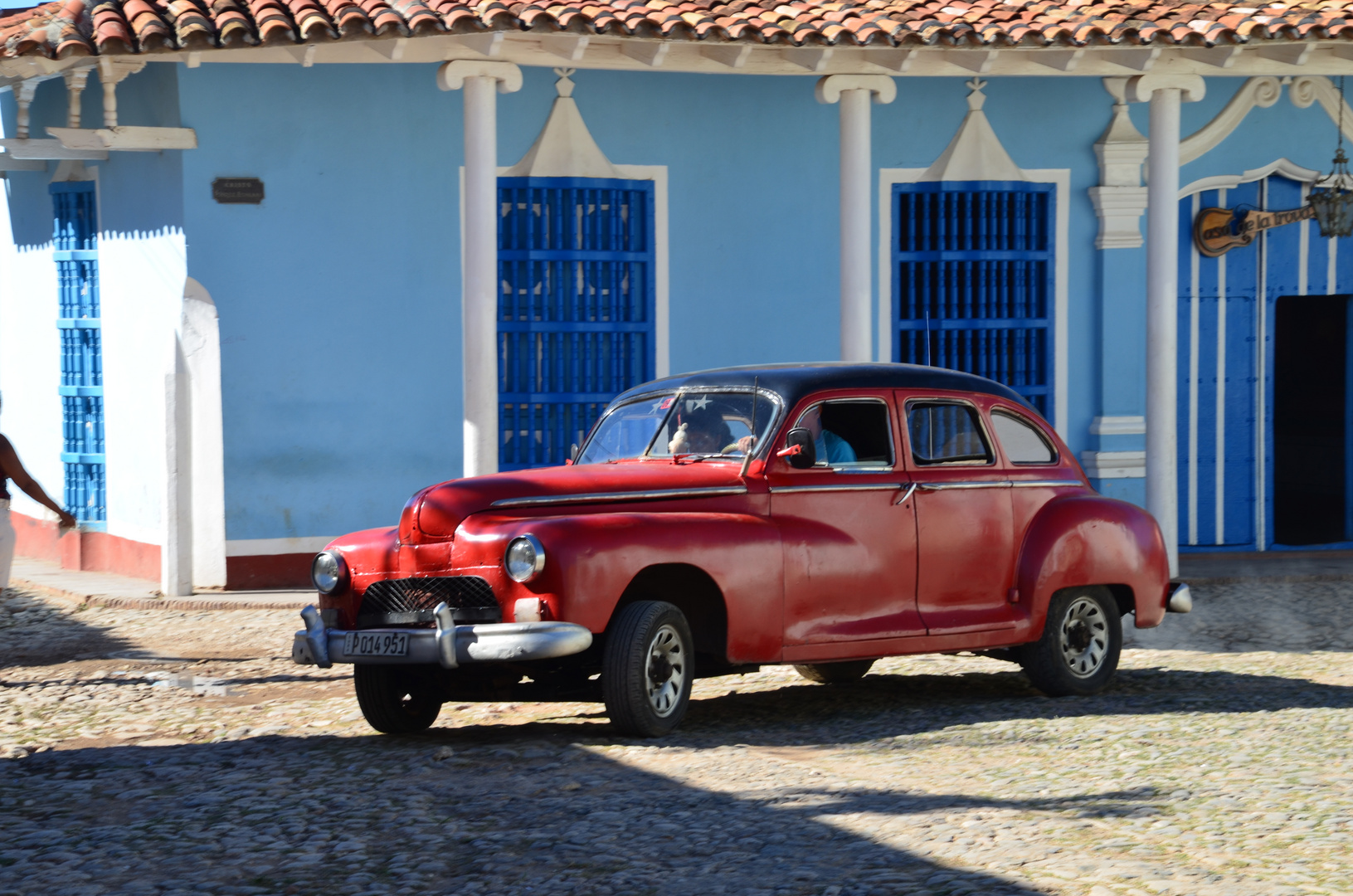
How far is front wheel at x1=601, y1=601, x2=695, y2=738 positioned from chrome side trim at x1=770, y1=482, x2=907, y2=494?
76 cm

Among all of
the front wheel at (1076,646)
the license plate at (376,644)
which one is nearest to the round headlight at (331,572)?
the license plate at (376,644)

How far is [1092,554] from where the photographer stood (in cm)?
809

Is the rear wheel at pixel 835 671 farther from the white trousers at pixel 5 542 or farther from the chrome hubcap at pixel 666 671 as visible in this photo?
the white trousers at pixel 5 542

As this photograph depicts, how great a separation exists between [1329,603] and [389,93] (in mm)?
7124

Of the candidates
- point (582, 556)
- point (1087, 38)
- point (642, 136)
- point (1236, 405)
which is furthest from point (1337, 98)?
point (582, 556)

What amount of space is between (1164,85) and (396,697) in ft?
22.5

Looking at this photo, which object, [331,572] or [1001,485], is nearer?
[331,572]

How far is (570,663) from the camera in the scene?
6.82m

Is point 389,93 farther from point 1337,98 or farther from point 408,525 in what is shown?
point 1337,98

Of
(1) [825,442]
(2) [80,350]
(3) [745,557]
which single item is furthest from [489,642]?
(2) [80,350]

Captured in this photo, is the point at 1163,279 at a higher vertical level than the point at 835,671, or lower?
higher

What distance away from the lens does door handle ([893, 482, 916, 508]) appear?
7.61m

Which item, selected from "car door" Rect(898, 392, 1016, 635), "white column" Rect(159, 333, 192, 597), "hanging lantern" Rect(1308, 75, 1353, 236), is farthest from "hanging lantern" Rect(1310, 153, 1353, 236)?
"white column" Rect(159, 333, 192, 597)

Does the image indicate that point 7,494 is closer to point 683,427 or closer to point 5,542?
point 5,542
